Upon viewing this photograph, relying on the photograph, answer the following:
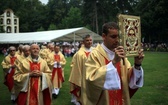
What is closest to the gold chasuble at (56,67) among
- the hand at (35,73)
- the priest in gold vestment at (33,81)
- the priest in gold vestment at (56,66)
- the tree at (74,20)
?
the priest in gold vestment at (56,66)

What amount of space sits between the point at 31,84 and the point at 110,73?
4.15 metres

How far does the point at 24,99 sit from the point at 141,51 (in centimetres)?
454

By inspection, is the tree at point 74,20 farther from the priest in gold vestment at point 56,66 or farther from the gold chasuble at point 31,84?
the gold chasuble at point 31,84

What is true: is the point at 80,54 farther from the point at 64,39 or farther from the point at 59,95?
the point at 64,39

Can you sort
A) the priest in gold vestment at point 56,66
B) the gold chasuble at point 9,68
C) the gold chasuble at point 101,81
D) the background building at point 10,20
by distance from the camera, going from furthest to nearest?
the background building at point 10,20 → the priest in gold vestment at point 56,66 → the gold chasuble at point 9,68 → the gold chasuble at point 101,81

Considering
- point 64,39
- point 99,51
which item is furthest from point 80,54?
point 64,39

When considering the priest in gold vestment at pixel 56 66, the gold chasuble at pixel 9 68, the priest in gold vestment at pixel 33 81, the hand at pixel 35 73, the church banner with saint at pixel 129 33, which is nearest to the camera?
the church banner with saint at pixel 129 33

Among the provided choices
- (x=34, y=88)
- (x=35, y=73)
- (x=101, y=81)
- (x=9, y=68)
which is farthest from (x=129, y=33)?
(x=9, y=68)

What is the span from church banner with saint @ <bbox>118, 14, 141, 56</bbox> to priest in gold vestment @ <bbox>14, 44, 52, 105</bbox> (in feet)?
13.2

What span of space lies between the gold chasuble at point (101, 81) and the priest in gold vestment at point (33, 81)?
11.3ft

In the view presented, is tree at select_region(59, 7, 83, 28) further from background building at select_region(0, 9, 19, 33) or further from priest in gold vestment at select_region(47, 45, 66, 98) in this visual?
priest in gold vestment at select_region(47, 45, 66, 98)

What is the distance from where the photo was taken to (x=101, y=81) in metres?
3.39

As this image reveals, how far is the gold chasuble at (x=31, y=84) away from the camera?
277 inches

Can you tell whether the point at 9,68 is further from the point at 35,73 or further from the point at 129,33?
the point at 129,33
